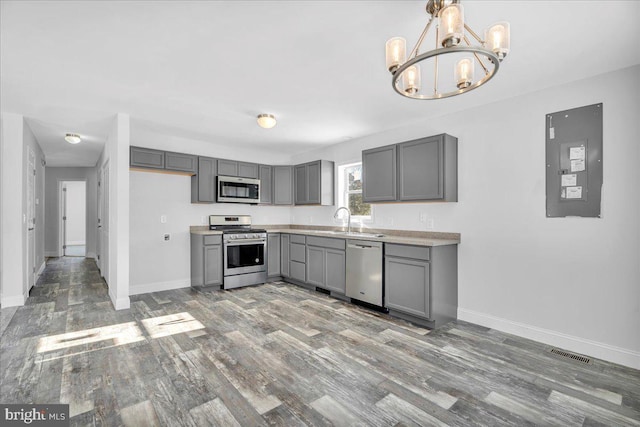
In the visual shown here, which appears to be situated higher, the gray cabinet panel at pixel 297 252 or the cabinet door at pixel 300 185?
the cabinet door at pixel 300 185

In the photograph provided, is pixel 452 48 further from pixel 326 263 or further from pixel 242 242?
pixel 242 242

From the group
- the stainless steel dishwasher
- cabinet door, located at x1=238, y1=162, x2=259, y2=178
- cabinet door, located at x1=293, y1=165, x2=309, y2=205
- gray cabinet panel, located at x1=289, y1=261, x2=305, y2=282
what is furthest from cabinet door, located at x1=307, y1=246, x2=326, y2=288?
cabinet door, located at x1=238, y1=162, x2=259, y2=178

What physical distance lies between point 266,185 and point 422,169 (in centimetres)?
308

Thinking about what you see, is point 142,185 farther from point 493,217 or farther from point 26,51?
point 493,217

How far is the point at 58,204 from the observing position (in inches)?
316

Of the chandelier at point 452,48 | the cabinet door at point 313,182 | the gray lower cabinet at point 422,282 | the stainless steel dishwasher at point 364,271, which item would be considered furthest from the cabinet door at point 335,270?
the chandelier at point 452,48

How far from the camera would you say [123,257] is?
3705mm

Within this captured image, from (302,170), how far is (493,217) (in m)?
3.28

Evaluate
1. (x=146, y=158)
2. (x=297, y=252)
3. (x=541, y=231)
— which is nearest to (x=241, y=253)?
(x=297, y=252)

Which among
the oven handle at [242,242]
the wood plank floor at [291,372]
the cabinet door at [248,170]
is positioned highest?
the cabinet door at [248,170]

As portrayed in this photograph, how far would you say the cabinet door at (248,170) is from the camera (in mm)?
5332

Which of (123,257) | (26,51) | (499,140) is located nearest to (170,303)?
(123,257)

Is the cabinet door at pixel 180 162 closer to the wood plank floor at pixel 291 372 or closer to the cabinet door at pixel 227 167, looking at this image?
the cabinet door at pixel 227 167

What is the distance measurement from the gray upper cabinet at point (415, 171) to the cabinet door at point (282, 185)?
202cm
